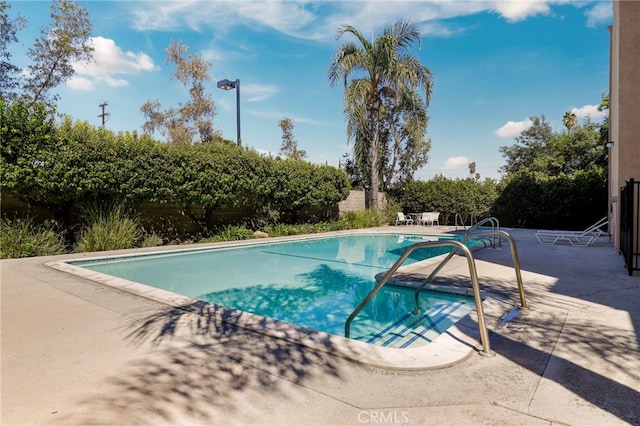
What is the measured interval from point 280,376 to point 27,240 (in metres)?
9.32

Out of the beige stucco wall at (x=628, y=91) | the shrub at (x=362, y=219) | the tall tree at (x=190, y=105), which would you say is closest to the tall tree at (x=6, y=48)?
the tall tree at (x=190, y=105)

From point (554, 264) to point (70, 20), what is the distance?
801 inches

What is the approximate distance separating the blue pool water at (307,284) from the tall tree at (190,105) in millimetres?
17029

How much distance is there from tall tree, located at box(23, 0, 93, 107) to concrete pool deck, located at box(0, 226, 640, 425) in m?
16.4

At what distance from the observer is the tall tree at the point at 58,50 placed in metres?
15.4

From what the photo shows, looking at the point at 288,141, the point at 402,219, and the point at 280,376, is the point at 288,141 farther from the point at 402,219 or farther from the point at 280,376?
the point at 280,376

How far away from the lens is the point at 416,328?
4.48m

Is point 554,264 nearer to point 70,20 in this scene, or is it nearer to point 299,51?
point 299,51

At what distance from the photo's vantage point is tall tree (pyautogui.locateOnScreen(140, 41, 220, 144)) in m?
24.9

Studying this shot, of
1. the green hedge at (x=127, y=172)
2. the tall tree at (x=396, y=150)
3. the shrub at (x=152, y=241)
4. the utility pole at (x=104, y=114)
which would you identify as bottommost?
the shrub at (x=152, y=241)

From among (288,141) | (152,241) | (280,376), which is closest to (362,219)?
(152,241)

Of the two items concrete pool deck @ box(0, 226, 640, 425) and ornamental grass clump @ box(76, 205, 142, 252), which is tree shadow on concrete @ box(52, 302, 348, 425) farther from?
ornamental grass clump @ box(76, 205, 142, 252)

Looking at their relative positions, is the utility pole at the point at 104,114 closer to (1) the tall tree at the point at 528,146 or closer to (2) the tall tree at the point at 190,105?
(2) the tall tree at the point at 190,105

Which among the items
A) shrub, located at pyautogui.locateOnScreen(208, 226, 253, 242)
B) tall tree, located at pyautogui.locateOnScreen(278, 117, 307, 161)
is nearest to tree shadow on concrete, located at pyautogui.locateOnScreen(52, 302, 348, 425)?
shrub, located at pyautogui.locateOnScreen(208, 226, 253, 242)
